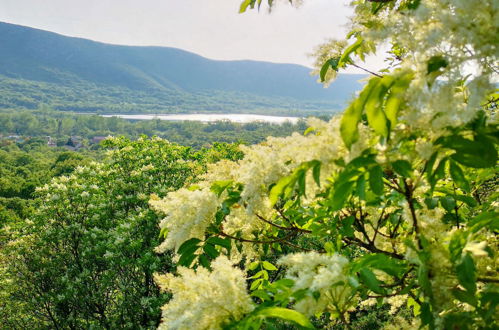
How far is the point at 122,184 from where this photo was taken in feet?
39.0

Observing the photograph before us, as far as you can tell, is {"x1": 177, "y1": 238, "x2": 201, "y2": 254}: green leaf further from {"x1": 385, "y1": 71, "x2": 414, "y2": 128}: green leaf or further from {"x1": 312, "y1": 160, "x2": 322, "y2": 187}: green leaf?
{"x1": 385, "y1": 71, "x2": 414, "y2": 128}: green leaf

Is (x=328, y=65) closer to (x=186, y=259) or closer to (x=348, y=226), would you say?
(x=348, y=226)

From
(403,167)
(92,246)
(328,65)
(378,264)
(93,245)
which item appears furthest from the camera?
(93,245)

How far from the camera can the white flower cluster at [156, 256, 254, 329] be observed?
1.71m

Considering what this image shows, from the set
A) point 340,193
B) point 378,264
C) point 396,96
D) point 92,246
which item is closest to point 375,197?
point 378,264

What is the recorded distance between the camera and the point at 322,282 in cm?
155

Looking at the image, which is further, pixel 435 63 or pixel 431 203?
pixel 431 203

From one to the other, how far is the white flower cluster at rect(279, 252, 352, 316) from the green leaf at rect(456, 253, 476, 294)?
462 mm

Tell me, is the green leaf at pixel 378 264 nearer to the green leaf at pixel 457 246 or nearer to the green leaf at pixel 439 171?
the green leaf at pixel 457 246

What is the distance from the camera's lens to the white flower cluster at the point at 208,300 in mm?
1705

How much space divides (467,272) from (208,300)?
1.11m

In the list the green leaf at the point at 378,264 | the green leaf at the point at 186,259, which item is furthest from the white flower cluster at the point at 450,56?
the green leaf at the point at 186,259

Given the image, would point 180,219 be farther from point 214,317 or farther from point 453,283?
point 453,283

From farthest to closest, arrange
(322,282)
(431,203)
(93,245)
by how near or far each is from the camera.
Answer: (93,245)
(431,203)
(322,282)
